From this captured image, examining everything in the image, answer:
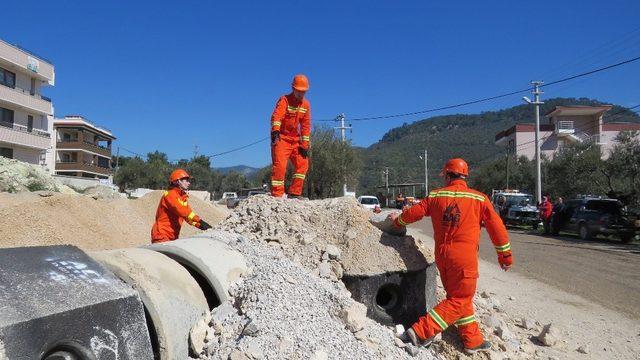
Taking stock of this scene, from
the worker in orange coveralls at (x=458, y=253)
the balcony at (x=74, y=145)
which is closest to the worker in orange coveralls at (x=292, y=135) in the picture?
the worker in orange coveralls at (x=458, y=253)

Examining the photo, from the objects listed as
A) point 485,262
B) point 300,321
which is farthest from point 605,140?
point 300,321

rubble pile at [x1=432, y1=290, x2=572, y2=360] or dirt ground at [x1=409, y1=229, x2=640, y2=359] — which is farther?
dirt ground at [x1=409, y1=229, x2=640, y2=359]

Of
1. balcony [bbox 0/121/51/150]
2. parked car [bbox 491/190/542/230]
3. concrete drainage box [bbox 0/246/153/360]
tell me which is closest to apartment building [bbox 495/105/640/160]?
parked car [bbox 491/190/542/230]

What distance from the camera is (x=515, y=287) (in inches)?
339

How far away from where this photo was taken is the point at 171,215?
5.94m

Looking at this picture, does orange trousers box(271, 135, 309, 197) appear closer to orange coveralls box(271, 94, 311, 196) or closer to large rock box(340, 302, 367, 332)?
orange coveralls box(271, 94, 311, 196)

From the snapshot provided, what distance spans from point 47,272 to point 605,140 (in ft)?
207

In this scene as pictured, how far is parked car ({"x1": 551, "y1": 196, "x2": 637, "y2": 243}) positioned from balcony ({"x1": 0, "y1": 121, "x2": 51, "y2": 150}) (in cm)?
3607

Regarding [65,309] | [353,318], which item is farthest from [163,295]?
[353,318]

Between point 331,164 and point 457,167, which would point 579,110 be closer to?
point 331,164

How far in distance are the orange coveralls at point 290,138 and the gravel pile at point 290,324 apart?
2.36 metres

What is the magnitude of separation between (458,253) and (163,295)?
257 cm

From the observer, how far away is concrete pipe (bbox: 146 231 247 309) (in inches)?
147

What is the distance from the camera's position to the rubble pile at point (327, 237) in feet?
15.9
